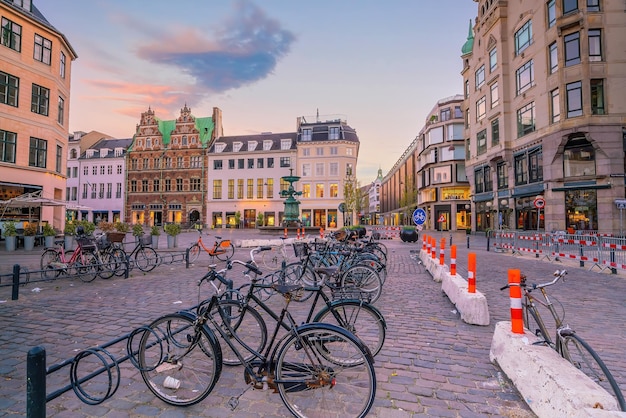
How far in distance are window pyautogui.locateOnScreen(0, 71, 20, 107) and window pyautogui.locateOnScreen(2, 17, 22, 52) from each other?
2.02 meters

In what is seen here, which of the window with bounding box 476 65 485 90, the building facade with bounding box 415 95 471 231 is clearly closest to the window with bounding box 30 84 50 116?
the window with bounding box 476 65 485 90

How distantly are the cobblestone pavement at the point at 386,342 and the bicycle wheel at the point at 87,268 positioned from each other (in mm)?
280

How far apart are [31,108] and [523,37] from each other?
128ft

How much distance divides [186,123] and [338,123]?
25.3 meters

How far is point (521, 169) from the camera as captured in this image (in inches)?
1196

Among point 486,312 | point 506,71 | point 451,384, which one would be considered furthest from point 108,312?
point 506,71

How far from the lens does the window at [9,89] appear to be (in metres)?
21.9

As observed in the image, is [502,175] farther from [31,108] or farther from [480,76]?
[31,108]

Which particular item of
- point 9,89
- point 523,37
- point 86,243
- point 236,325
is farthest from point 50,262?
point 523,37

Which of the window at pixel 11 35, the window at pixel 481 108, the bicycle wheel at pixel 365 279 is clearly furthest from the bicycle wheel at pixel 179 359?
the window at pixel 481 108

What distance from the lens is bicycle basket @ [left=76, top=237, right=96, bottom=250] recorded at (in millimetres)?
9508

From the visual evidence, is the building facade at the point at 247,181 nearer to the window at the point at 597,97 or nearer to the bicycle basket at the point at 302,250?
the window at the point at 597,97

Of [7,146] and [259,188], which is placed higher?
[259,188]

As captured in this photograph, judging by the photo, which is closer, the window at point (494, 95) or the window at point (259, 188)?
the window at point (494, 95)
